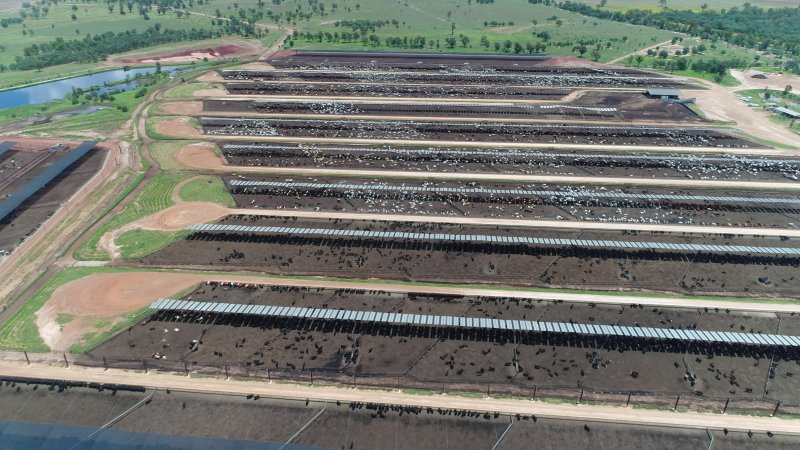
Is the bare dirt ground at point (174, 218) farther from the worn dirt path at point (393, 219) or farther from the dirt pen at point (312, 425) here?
the dirt pen at point (312, 425)

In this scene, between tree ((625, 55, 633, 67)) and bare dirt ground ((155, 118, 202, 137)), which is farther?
tree ((625, 55, 633, 67))

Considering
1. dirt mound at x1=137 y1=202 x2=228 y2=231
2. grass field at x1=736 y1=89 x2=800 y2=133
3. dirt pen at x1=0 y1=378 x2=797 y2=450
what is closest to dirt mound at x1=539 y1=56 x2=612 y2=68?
grass field at x1=736 y1=89 x2=800 y2=133

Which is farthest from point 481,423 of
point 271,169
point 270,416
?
point 271,169

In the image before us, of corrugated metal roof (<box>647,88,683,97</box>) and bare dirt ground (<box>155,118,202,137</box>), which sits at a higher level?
corrugated metal roof (<box>647,88,683,97</box>)

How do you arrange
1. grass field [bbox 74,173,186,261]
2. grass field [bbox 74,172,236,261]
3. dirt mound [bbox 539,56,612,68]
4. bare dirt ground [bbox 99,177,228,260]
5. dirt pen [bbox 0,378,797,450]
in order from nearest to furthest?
dirt pen [bbox 0,378,797,450] < grass field [bbox 74,173,186,261] < grass field [bbox 74,172,236,261] < bare dirt ground [bbox 99,177,228,260] < dirt mound [bbox 539,56,612,68]

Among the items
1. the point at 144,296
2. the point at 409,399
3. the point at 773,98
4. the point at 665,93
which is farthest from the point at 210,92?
the point at 773,98

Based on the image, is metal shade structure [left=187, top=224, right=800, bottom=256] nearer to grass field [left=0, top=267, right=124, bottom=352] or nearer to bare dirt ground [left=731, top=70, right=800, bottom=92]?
grass field [left=0, top=267, right=124, bottom=352]

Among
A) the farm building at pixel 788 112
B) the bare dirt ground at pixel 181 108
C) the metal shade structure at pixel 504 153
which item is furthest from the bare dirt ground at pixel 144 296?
the farm building at pixel 788 112
